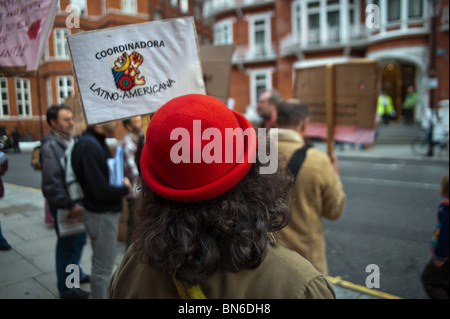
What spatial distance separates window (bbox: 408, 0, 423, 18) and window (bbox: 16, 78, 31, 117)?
61.8 feet

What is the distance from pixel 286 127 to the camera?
2.63 meters

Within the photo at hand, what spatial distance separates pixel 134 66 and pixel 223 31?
984 inches

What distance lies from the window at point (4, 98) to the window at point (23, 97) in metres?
0.06

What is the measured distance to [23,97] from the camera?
5.96 ft

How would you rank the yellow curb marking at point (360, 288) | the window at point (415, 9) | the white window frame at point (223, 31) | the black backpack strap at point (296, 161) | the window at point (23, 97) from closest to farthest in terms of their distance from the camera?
the window at point (23, 97)
the black backpack strap at point (296, 161)
the yellow curb marking at point (360, 288)
the window at point (415, 9)
the white window frame at point (223, 31)

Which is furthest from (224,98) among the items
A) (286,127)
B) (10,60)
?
(10,60)

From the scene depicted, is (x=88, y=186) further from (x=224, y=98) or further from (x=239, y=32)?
(x=239, y=32)

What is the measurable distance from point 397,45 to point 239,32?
37.4 ft

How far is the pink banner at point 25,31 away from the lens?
61.9 inches

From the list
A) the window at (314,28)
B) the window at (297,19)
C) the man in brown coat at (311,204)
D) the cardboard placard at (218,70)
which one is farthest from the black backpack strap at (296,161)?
the window at (297,19)

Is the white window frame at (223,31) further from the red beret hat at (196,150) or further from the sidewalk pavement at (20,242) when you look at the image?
the red beret hat at (196,150)

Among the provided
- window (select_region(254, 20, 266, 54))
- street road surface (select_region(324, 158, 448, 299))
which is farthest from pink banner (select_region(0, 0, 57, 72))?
window (select_region(254, 20, 266, 54))

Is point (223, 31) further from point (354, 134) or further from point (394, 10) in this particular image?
point (354, 134)

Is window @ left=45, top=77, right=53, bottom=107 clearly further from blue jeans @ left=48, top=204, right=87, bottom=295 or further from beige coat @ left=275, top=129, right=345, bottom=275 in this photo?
beige coat @ left=275, top=129, right=345, bottom=275
